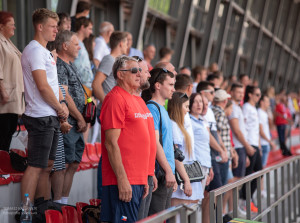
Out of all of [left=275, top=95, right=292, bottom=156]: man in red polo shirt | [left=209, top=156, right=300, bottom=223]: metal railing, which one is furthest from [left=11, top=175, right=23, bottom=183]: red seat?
[left=275, top=95, right=292, bottom=156]: man in red polo shirt

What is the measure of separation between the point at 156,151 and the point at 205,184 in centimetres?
Answer: 148

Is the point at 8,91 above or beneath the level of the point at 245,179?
above

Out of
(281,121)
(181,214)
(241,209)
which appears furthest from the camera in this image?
(281,121)

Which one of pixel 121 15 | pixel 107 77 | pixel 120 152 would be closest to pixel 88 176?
pixel 107 77

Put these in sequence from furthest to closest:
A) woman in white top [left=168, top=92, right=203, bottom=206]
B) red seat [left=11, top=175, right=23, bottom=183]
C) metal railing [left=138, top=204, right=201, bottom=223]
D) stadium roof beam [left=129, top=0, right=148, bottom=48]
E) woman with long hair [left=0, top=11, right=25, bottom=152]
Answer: stadium roof beam [left=129, top=0, right=148, bottom=48], woman with long hair [left=0, top=11, right=25, bottom=152], woman in white top [left=168, top=92, right=203, bottom=206], red seat [left=11, top=175, right=23, bottom=183], metal railing [left=138, top=204, right=201, bottom=223]

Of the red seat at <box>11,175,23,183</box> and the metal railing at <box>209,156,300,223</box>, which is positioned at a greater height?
the red seat at <box>11,175,23,183</box>

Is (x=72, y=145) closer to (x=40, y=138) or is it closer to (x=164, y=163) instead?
(x=40, y=138)

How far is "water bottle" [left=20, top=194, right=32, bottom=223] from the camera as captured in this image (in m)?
3.57

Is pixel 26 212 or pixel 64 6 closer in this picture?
pixel 26 212

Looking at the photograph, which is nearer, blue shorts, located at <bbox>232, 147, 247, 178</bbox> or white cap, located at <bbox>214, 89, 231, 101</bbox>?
white cap, located at <bbox>214, 89, 231, 101</bbox>

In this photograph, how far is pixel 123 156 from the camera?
10.4 feet

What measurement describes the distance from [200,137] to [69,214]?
1690mm

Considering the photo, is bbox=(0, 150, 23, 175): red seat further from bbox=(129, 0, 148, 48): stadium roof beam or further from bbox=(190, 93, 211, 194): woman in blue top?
bbox=(129, 0, 148, 48): stadium roof beam

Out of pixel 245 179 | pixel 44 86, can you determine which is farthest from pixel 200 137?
pixel 44 86
